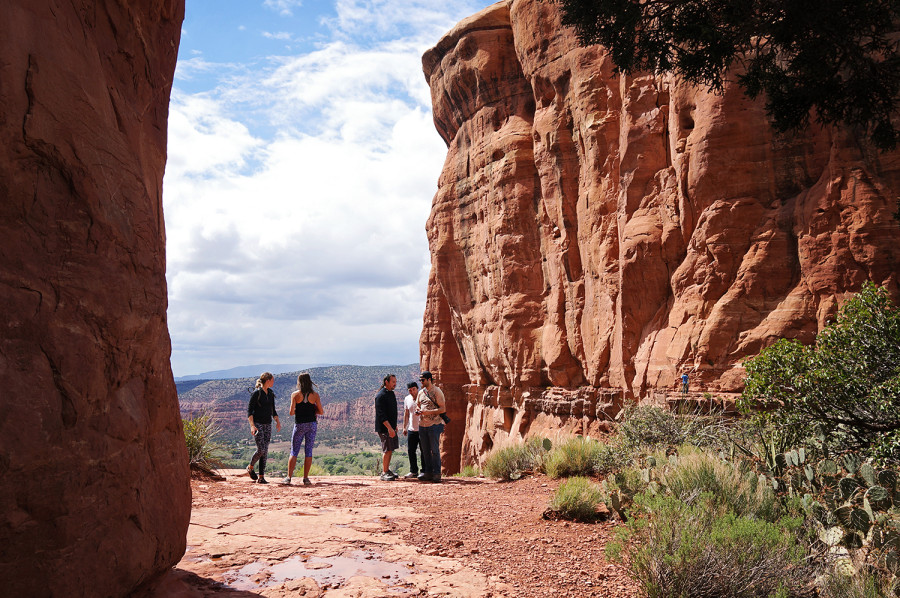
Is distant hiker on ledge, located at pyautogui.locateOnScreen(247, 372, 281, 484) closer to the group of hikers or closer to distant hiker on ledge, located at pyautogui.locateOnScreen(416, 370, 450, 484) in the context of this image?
the group of hikers

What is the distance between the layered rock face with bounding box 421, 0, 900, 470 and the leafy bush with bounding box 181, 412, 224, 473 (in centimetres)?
1014

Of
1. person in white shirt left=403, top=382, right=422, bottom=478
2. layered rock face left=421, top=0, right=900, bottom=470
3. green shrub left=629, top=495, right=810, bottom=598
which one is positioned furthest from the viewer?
layered rock face left=421, top=0, right=900, bottom=470

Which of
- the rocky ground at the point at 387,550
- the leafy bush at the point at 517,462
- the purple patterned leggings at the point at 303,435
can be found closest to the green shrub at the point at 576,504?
the rocky ground at the point at 387,550

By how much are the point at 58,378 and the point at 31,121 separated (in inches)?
50.8

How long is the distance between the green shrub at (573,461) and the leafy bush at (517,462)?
0.81 metres

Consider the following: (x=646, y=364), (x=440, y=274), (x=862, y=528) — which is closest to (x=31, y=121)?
(x=862, y=528)

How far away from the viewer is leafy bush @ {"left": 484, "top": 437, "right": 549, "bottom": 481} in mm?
11438

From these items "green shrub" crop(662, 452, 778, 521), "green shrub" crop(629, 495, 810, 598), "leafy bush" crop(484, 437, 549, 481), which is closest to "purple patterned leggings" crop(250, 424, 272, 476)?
"leafy bush" crop(484, 437, 549, 481)

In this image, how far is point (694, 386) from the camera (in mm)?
13781

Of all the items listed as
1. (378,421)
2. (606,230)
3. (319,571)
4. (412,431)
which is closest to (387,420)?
(378,421)

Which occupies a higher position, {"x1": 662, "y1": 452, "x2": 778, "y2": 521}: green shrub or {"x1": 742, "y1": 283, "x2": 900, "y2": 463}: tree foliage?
{"x1": 742, "y1": 283, "x2": 900, "y2": 463}: tree foliage

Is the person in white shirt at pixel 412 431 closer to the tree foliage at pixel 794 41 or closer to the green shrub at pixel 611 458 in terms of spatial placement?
the green shrub at pixel 611 458

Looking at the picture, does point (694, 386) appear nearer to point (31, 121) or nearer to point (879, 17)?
point (879, 17)

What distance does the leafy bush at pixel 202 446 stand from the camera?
1110 centimetres
